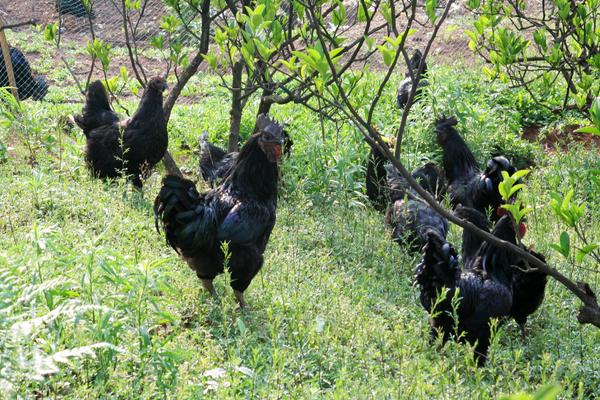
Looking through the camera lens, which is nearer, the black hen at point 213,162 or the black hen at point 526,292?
the black hen at point 526,292

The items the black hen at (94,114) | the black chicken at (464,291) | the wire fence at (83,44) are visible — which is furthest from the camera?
Answer: the wire fence at (83,44)

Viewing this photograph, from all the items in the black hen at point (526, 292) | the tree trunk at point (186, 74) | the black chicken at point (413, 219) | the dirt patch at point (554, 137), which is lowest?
the black hen at point (526, 292)

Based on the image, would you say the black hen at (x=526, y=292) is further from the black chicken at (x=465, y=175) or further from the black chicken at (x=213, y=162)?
the black chicken at (x=213, y=162)

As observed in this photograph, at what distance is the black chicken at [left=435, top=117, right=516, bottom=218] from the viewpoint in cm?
732

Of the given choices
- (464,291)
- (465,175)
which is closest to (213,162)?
(465,175)

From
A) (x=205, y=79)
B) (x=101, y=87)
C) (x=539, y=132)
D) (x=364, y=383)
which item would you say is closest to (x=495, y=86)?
(x=539, y=132)

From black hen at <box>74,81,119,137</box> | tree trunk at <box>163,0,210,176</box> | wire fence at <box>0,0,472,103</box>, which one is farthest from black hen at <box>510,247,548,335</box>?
wire fence at <box>0,0,472,103</box>

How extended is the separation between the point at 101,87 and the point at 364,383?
5.45 m

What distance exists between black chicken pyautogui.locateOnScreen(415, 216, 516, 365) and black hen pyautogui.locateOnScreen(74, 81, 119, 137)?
441cm

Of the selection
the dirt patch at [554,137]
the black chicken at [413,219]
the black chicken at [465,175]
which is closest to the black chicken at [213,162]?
the black chicken at [413,219]

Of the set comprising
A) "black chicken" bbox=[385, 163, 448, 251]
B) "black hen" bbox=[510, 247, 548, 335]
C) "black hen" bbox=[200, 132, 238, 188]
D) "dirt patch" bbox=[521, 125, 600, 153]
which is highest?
"dirt patch" bbox=[521, 125, 600, 153]

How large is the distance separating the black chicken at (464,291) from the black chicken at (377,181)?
2.54 metres

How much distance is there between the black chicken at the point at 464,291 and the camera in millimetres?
5051

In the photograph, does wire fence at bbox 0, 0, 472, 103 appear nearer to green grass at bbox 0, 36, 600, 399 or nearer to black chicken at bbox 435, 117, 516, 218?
green grass at bbox 0, 36, 600, 399
